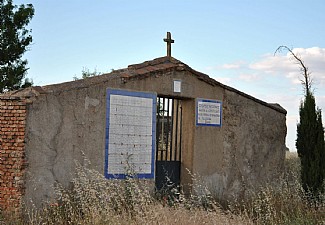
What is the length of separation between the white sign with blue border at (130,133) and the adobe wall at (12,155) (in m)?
1.87

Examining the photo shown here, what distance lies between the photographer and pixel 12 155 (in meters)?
9.03

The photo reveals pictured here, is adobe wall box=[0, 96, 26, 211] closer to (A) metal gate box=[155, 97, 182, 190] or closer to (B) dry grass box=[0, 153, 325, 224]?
(B) dry grass box=[0, 153, 325, 224]

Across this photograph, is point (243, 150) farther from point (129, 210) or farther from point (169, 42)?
point (129, 210)

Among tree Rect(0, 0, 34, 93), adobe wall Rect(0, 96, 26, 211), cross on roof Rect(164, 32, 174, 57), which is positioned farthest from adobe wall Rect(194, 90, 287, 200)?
tree Rect(0, 0, 34, 93)

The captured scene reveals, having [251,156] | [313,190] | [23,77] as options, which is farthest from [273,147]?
[23,77]

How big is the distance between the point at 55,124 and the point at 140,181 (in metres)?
2.40

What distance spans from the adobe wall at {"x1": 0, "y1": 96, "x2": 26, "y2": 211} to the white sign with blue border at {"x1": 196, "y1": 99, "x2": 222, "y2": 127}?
449cm

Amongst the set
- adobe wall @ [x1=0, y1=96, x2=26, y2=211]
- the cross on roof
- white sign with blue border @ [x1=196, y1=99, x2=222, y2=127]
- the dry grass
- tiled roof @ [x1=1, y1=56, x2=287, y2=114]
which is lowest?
the dry grass

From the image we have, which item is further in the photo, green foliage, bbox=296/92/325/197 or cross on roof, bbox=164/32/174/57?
green foliage, bbox=296/92/325/197

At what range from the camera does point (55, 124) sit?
9.44m

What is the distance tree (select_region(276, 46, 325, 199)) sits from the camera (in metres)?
12.7

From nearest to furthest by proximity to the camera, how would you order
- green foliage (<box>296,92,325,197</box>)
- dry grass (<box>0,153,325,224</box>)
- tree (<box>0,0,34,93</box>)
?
dry grass (<box>0,153,325,224</box>) < green foliage (<box>296,92,325,197</box>) < tree (<box>0,0,34,93</box>)

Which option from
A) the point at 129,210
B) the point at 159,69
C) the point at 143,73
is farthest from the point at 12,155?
the point at 159,69

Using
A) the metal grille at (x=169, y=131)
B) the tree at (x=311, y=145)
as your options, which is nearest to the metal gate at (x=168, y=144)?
the metal grille at (x=169, y=131)
